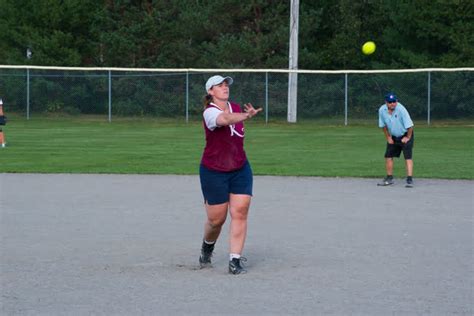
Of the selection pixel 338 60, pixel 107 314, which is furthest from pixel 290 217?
pixel 338 60

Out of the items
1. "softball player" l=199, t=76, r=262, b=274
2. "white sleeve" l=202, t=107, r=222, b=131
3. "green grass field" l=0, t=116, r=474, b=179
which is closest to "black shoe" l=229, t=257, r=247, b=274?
"softball player" l=199, t=76, r=262, b=274

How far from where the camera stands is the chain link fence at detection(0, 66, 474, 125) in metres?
38.6

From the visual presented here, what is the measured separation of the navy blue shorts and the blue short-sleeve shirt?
8210mm

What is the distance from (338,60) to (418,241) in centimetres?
4204

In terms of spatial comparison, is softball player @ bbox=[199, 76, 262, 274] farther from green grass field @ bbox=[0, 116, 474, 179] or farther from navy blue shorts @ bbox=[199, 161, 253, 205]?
green grass field @ bbox=[0, 116, 474, 179]

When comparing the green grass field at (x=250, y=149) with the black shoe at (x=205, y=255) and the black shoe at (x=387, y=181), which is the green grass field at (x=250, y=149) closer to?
the black shoe at (x=387, y=181)

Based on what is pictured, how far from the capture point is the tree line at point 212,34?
156ft

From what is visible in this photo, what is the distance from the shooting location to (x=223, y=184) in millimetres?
8242

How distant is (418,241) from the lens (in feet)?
32.8

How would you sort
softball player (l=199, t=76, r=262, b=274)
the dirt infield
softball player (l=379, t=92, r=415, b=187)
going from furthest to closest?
softball player (l=379, t=92, r=415, b=187), softball player (l=199, t=76, r=262, b=274), the dirt infield

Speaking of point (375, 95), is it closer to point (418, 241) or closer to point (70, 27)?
point (70, 27)

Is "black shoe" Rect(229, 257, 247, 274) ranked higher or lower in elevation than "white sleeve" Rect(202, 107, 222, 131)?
lower

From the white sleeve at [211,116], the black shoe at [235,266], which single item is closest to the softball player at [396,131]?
the black shoe at [235,266]

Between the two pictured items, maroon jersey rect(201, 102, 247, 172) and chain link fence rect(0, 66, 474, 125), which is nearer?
maroon jersey rect(201, 102, 247, 172)
